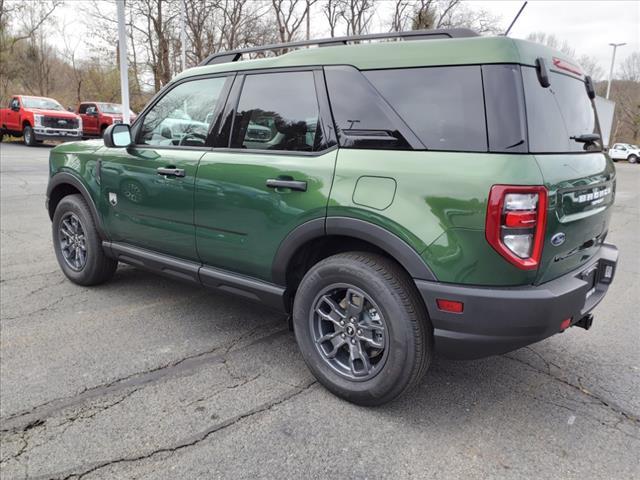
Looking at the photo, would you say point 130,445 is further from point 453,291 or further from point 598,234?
point 598,234

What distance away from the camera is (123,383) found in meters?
2.87

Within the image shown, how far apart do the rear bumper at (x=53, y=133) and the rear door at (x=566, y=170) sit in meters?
19.9

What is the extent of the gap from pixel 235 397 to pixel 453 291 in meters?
1.37

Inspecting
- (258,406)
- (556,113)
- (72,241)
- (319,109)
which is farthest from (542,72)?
(72,241)

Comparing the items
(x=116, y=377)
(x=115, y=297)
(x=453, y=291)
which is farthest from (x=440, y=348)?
(x=115, y=297)

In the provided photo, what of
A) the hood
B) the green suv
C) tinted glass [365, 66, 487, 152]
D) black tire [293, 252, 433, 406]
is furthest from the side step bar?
the hood

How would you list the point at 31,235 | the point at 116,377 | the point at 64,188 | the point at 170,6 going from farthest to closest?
the point at 170,6
the point at 31,235
the point at 64,188
the point at 116,377

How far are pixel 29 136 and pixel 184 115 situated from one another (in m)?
19.2

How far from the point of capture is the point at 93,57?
32.1 metres

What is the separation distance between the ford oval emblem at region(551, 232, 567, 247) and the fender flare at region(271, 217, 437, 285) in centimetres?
57

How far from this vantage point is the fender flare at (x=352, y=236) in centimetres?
236

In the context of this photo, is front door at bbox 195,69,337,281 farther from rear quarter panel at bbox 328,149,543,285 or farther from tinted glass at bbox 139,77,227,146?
rear quarter panel at bbox 328,149,543,285

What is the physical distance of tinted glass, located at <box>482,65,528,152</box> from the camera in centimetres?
218

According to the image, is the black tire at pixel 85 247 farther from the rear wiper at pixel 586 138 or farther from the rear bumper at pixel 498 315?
the rear wiper at pixel 586 138
